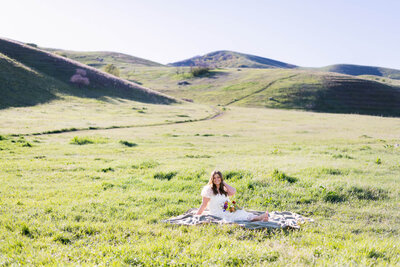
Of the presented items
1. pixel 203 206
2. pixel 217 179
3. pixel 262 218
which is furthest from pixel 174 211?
pixel 262 218

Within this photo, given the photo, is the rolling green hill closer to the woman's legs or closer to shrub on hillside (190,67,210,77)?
shrub on hillside (190,67,210,77)

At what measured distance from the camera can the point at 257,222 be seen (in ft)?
27.6

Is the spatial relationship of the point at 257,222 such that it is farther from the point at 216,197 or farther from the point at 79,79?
the point at 79,79

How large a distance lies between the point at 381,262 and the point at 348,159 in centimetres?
1396

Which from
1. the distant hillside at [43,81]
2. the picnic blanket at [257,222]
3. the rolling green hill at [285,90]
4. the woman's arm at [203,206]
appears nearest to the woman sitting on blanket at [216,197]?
the woman's arm at [203,206]

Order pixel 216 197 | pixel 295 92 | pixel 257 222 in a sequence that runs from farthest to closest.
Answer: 1. pixel 295 92
2. pixel 216 197
3. pixel 257 222

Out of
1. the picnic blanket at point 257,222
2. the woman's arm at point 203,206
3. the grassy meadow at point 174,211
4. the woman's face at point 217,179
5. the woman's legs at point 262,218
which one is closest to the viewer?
the grassy meadow at point 174,211

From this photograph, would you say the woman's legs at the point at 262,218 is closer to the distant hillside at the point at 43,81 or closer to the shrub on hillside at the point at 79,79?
the distant hillside at the point at 43,81

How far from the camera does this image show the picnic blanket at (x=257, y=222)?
827 centimetres

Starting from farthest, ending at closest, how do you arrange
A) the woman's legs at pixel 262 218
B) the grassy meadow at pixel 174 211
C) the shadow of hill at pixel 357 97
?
the shadow of hill at pixel 357 97, the woman's legs at pixel 262 218, the grassy meadow at pixel 174 211

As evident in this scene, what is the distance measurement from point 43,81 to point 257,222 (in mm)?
61965

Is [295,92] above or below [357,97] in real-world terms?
above

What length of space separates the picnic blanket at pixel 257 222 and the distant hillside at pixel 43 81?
147 feet

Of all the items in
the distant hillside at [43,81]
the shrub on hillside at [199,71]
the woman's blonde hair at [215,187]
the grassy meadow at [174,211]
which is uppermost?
the shrub on hillside at [199,71]
